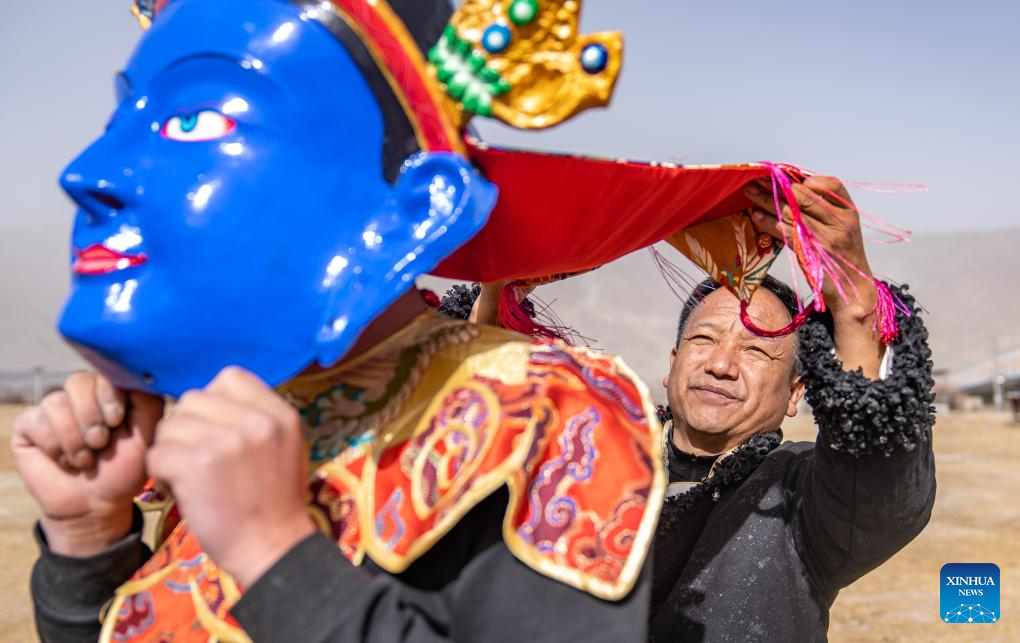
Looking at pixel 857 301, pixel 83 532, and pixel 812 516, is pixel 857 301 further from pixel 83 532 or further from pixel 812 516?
pixel 83 532

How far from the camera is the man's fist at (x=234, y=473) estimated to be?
1238 mm

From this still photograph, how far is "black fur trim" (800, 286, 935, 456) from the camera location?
194 cm

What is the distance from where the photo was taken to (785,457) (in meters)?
2.60

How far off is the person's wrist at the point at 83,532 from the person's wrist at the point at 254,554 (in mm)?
411

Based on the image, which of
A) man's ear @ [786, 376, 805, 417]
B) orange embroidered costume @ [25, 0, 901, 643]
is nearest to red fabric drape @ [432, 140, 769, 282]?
orange embroidered costume @ [25, 0, 901, 643]

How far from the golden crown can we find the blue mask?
12 cm

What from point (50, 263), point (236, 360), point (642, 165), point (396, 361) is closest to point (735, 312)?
point (642, 165)

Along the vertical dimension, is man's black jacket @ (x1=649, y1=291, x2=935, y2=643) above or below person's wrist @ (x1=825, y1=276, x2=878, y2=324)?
below

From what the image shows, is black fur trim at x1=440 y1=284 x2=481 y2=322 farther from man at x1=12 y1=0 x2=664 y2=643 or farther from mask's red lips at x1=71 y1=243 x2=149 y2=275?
mask's red lips at x1=71 y1=243 x2=149 y2=275

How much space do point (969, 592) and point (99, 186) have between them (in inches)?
356

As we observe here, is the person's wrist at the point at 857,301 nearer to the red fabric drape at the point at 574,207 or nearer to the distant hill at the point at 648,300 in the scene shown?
the red fabric drape at the point at 574,207

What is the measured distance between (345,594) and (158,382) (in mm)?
397

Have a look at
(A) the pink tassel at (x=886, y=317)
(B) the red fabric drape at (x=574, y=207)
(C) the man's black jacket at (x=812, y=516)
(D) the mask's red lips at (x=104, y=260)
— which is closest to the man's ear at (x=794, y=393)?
(C) the man's black jacket at (x=812, y=516)

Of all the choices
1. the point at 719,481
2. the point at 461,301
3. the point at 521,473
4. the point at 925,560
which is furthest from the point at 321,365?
the point at 925,560
